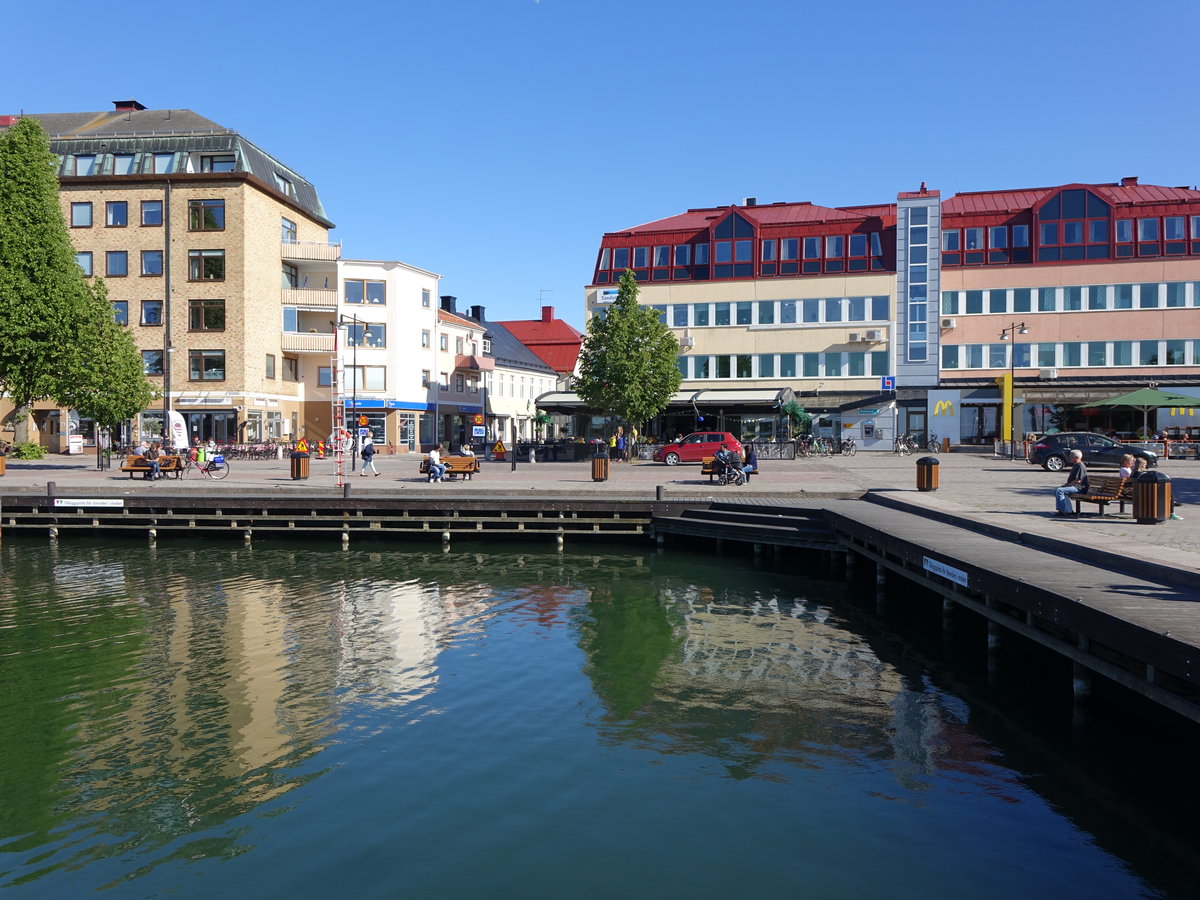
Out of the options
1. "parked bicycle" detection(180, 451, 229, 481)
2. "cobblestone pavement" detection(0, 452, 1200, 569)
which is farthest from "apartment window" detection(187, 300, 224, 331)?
"parked bicycle" detection(180, 451, 229, 481)

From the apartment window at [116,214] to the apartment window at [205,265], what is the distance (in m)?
4.56

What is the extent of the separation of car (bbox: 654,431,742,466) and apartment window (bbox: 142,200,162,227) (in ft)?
115

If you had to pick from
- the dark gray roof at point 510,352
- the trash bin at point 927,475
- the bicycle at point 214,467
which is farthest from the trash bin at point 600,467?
the dark gray roof at point 510,352

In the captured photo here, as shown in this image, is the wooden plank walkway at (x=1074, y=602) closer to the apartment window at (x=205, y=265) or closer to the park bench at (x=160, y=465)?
the park bench at (x=160, y=465)

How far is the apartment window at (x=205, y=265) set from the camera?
5719 centimetres

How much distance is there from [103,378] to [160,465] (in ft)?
25.6

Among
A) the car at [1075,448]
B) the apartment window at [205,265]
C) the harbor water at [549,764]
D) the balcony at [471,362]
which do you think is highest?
the apartment window at [205,265]

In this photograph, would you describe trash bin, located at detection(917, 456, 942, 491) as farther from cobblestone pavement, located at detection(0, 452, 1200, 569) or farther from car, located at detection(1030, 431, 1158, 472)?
car, located at detection(1030, 431, 1158, 472)

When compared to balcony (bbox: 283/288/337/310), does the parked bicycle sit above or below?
A: below

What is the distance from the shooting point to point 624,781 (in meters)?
9.37

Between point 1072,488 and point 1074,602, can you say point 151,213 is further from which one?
point 1074,602

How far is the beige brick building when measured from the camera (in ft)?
186

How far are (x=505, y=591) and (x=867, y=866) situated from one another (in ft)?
42.8

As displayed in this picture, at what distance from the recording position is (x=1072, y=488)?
21.1 m
